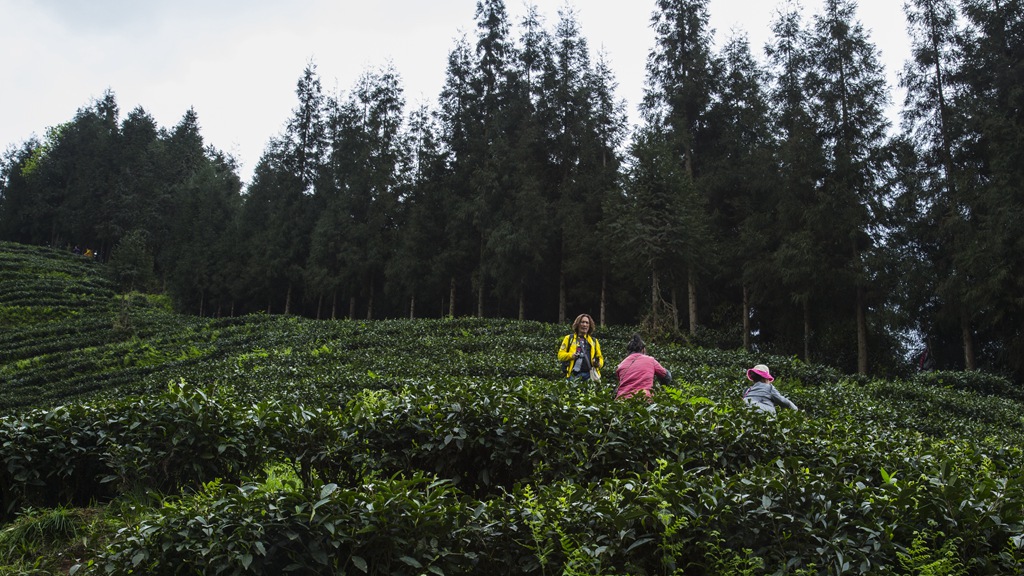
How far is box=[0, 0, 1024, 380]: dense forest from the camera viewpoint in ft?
67.6

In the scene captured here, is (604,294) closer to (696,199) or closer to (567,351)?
(696,199)

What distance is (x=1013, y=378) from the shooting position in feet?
66.3

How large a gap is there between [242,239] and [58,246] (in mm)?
36369

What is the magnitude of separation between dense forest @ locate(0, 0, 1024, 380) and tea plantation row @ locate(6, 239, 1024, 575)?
1274 centimetres

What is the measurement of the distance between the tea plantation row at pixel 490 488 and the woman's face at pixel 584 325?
2025 millimetres

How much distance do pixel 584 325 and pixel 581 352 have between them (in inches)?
15.0

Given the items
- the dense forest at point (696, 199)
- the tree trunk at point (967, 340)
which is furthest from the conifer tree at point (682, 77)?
the tree trunk at point (967, 340)

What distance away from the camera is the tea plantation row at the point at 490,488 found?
9.91 ft

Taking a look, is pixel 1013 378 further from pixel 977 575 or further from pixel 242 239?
pixel 242 239

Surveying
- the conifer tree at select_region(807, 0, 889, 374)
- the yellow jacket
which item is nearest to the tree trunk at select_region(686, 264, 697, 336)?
the conifer tree at select_region(807, 0, 889, 374)

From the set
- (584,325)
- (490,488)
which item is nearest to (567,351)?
(584,325)

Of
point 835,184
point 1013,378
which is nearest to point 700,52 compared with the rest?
point 835,184

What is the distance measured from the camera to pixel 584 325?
8625 mm

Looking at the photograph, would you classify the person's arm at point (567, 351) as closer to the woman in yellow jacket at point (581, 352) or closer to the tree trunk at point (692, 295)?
the woman in yellow jacket at point (581, 352)
